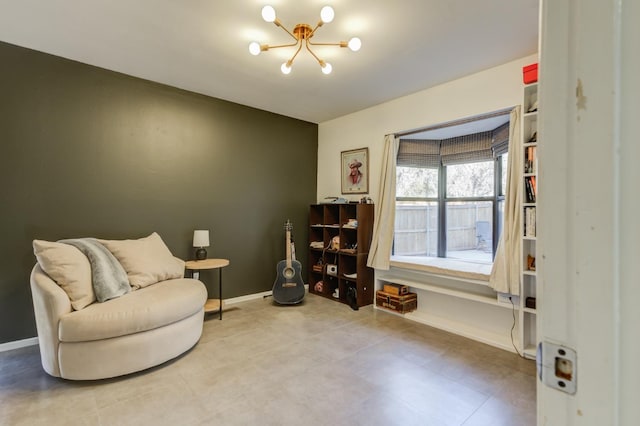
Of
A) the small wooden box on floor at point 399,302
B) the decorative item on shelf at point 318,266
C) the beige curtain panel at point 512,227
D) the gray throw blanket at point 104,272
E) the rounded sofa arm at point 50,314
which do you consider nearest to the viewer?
the rounded sofa arm at point 50,314

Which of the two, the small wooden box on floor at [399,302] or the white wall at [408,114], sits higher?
the white wall at [408,114]

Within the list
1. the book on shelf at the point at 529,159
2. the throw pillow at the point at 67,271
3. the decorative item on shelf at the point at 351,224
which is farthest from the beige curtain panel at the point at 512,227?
the throw pillow at the point at 67,271

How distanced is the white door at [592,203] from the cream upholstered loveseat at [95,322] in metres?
2.53

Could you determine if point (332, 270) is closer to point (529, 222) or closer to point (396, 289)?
point (396, 289)

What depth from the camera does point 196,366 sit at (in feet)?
7.88

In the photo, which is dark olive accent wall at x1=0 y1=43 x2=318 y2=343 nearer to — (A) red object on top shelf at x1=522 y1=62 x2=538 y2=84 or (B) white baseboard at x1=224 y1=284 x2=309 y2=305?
(B) white baseboard at x1=224 y1=284 x2=309 y2=305

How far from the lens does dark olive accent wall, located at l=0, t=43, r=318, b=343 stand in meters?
2.72

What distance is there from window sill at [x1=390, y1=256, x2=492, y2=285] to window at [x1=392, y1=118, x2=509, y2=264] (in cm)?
17

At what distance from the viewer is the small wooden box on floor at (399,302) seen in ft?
→ 12.0

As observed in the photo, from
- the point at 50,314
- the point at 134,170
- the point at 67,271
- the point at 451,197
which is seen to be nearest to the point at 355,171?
the point at 451,197

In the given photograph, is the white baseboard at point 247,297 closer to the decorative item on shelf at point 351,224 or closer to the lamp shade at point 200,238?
the lamp shade at point 200,238

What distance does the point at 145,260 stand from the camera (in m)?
2.89

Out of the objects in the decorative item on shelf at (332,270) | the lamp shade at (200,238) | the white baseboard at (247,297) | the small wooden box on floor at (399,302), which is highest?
the lamp shade at (200,238)

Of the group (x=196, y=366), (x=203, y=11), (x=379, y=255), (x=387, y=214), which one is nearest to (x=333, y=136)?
(x=387, y=214)
